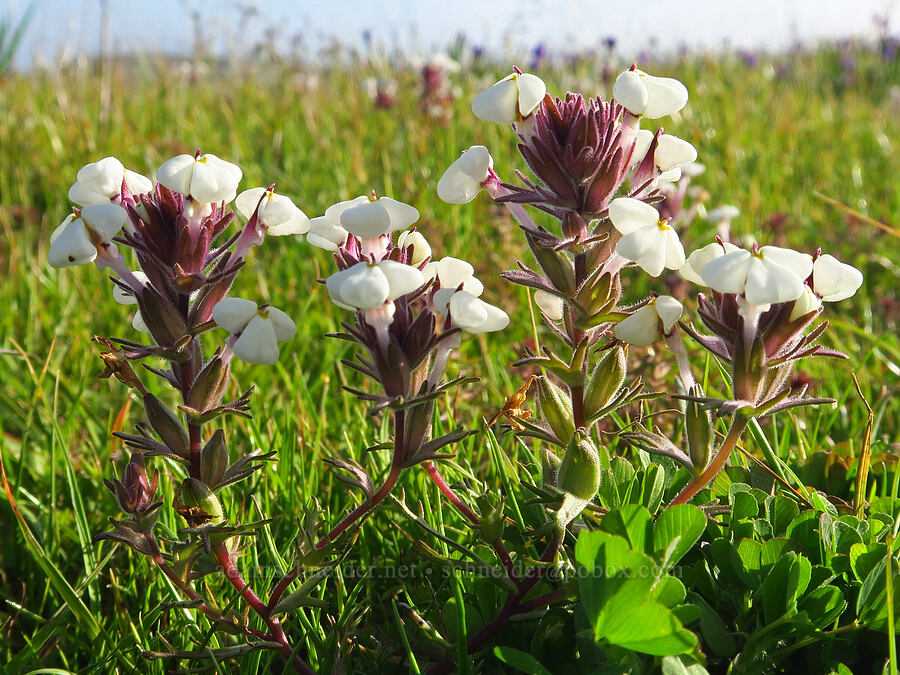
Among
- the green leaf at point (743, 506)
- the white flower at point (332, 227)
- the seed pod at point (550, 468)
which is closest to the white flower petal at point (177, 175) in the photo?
the white flower at point (332, 227)

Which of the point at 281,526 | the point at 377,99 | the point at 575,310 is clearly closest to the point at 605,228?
the point at 575,310

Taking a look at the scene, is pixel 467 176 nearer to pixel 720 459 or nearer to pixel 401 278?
pixel 401 278

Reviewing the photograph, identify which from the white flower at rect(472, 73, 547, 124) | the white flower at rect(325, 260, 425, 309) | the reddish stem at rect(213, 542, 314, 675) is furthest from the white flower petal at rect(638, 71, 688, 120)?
the reddish stem at rect(213, 542, 314, 675)

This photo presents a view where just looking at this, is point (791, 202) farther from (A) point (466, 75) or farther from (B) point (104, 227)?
(B) point (104, 227)

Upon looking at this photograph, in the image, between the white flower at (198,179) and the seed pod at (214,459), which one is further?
the seed pod at (214,459)

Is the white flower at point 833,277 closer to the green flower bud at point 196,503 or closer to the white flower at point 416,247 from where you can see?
the white flower at point 416,247

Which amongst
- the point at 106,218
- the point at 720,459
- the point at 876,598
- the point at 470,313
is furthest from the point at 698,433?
the point at 106,218

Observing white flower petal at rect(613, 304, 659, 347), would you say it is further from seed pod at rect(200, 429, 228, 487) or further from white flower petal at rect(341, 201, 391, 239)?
seed pod at rect(200, 429, 228, 487)
